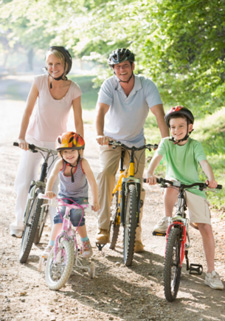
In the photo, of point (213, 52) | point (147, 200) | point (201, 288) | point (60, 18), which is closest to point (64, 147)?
point (201, 288)

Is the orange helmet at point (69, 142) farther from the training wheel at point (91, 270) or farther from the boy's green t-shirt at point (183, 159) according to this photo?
the training wheel at point (91, 270)

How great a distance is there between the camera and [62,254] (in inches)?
198

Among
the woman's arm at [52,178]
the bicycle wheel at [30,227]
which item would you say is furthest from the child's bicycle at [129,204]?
the bicycle wheel at [30,227]

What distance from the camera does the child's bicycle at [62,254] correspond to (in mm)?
4867

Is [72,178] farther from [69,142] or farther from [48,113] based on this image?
[48,113]

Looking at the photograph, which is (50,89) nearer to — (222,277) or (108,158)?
(108,158)

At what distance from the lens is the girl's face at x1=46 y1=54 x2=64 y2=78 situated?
5711 mm

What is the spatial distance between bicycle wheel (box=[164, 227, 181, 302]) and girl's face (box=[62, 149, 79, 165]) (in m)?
1.17

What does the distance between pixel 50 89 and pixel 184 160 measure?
1.74 metres

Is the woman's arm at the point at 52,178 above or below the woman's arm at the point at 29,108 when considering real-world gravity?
below

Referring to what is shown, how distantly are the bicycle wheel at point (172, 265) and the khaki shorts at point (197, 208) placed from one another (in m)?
0.41

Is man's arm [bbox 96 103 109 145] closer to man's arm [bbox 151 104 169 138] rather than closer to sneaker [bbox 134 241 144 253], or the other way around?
man's arm [bbox 151 104 169 138]

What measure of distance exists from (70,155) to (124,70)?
135 centimetres

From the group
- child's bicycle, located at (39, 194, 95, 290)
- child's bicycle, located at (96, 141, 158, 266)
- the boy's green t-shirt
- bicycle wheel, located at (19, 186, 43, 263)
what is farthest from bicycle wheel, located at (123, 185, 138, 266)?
bicycle wheel, located at (19, 186, 43, 263)
